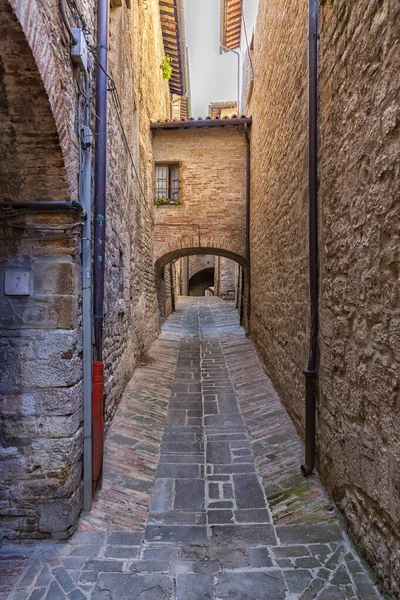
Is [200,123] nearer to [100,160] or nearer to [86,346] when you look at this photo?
[100,160]

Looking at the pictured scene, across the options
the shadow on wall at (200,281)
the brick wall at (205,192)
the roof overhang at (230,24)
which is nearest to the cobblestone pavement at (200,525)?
the brick wall at (205,192)

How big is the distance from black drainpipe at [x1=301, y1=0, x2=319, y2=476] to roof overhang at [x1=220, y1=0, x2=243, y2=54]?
34.9ft

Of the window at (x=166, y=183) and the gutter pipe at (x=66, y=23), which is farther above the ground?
the window at (x=166, y=183)

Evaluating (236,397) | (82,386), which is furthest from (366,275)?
(236,397)

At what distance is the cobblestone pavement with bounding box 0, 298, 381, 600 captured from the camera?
7.50 ft

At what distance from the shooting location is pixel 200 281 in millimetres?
30438

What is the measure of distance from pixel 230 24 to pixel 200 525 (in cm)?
1460

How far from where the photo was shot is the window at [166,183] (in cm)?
973

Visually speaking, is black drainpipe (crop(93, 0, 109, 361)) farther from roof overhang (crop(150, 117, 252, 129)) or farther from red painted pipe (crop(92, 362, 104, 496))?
roof overhang (crop(150, 117, 252, 129))

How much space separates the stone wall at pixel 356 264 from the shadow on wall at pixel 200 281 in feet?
83.3

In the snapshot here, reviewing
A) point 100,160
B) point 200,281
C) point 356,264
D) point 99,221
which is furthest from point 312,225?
point 200,281

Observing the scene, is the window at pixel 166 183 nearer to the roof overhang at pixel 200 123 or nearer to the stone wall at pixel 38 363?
the roof overhang at pixel 200 123

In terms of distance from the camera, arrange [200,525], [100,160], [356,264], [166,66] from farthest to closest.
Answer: [166,66]
[100,160]
[200,525]
[356,264]

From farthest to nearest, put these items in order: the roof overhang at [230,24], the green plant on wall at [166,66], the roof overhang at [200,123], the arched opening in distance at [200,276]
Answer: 1. the roof overhang at [230,24]
2. the green plant on wall at [166,66]
3. the arched opening in distance at [200,276]
4. the roof overhang at [200,123]
